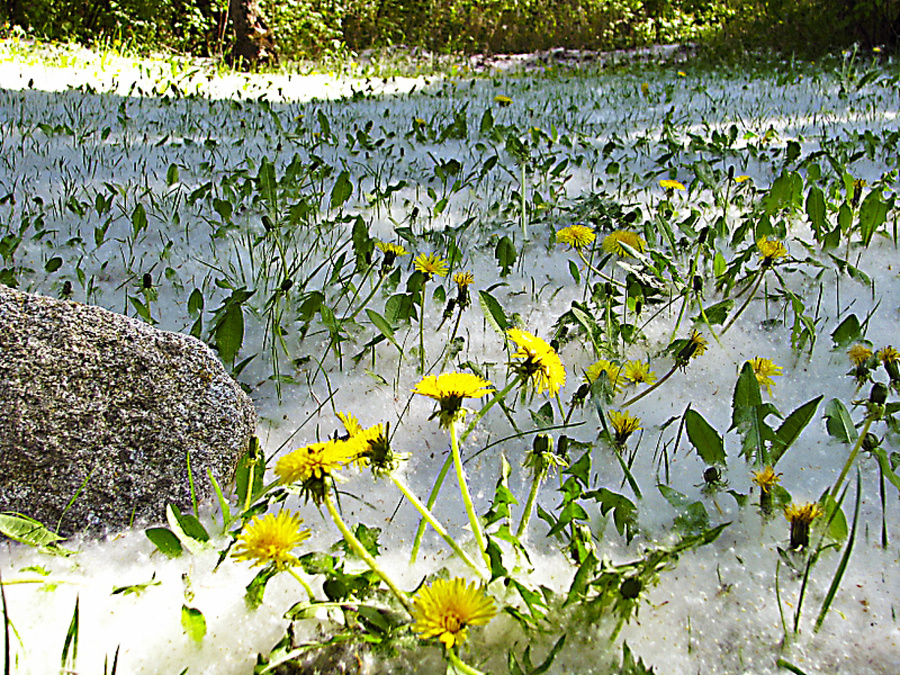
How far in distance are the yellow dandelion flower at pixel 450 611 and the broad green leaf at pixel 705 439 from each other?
733mm

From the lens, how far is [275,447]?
5.58 ft

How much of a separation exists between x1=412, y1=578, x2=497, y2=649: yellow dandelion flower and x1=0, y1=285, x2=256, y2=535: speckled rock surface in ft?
2.47

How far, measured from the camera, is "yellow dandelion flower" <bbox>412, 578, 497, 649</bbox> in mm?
999

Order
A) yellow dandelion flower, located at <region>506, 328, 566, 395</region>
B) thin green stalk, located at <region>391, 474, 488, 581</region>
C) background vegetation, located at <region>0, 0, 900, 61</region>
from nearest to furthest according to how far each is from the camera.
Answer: thin green stalk, located at <region>391, 474, 488, 581</region>, yellow dandelion flower, located at <region>506, 328, 566, 395</region>, background vegetation, located at <region>0, 0, 900, 61</region>

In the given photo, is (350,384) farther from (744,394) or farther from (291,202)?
(291,202)

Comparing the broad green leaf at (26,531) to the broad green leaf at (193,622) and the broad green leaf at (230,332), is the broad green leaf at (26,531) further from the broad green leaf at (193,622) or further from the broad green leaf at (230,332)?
the broad green leaf at (230,332)

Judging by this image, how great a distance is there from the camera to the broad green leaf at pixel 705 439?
1525 mm

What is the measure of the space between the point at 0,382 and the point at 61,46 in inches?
388

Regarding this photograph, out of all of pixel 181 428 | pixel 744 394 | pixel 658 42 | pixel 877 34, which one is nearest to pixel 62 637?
pixel 181 428

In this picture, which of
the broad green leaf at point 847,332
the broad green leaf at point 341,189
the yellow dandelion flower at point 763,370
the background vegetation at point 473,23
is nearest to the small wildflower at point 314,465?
the yellow dandelion flower at point 763,370

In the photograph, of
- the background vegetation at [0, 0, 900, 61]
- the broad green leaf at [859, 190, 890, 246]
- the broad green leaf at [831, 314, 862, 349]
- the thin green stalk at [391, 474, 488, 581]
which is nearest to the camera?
the thin green stalk at [391, 474, 488, 581]

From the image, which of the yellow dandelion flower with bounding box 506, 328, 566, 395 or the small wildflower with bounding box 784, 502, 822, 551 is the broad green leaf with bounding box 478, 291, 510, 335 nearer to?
the yellow dandelion flower with bounding box 506, 328, 566, 395

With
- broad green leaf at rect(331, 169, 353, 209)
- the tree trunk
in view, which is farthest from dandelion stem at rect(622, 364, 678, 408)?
the tree trunk

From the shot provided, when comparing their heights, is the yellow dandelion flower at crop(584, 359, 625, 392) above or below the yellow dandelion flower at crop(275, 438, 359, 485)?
below
